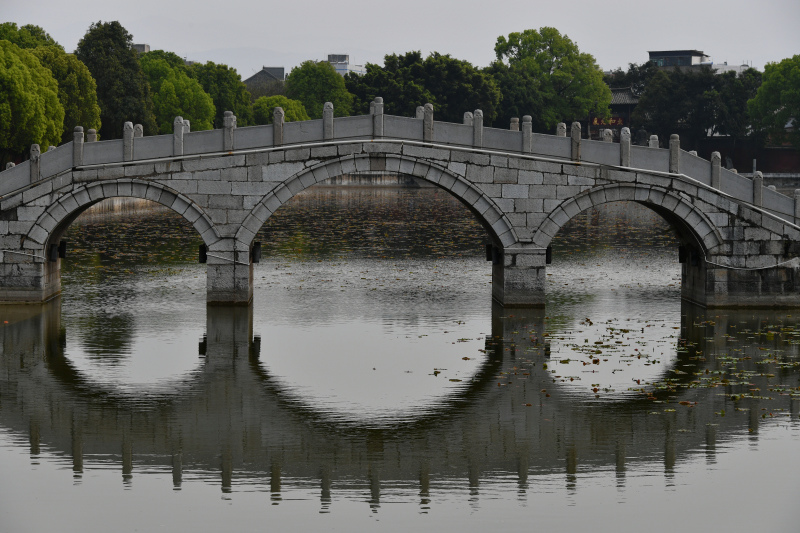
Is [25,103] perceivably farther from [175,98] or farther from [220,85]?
[220,85]

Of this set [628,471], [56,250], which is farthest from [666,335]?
[56,250]

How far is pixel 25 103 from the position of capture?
50.4 m

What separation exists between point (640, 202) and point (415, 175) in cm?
503

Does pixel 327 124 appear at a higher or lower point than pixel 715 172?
higher

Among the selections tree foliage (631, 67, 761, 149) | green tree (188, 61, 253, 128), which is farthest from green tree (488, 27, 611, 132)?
green tree (188, 61, 253, 128)

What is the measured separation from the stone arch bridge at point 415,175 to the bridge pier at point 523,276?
0.03m

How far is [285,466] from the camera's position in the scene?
1391 cm

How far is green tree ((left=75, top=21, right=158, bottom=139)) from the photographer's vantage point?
218 ft

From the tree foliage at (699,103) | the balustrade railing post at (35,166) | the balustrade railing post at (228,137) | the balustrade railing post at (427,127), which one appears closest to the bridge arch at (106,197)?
the balustrade railing post at (35,166)

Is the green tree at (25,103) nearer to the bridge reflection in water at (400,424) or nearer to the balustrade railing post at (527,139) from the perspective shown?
the bridge reflection in water at (400,424)

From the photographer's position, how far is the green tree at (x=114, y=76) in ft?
218

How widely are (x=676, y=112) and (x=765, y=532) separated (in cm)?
8078

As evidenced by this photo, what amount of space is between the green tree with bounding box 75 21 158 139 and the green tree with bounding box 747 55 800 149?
45371mm

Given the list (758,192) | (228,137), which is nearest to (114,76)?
(228,137)
